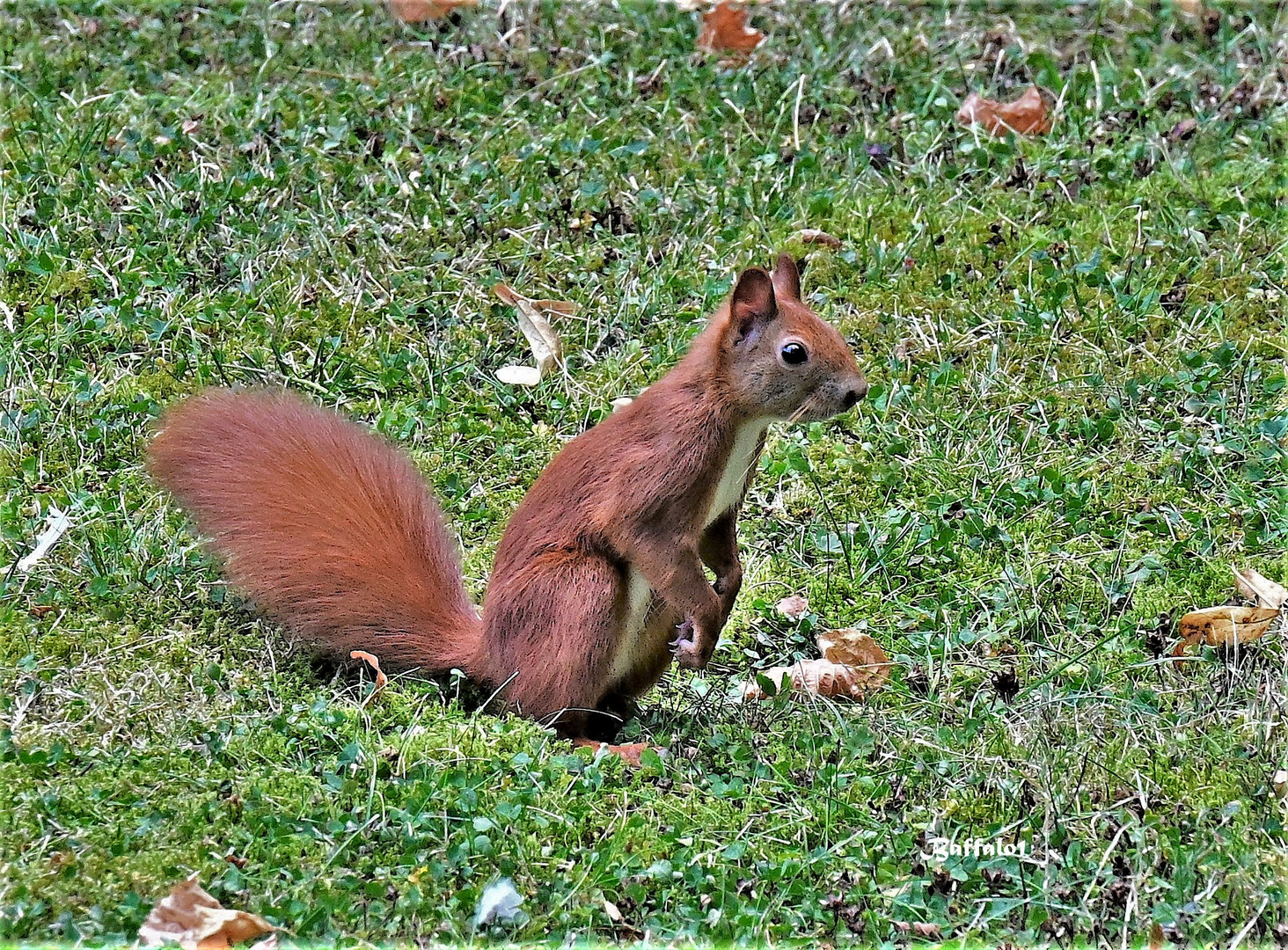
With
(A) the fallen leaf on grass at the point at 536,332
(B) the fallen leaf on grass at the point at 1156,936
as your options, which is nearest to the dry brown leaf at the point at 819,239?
(A) the fallen leaf on grass at the point at 536,332

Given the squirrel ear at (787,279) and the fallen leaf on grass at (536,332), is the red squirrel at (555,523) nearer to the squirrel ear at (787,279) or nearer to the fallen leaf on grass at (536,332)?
the squirrel ear at (787,279)

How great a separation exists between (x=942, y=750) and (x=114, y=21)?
4.57m

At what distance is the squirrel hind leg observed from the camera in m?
3.36

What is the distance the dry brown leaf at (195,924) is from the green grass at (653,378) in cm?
5

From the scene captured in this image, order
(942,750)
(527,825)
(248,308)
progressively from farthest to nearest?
(248,308), (942,750), (527,825)

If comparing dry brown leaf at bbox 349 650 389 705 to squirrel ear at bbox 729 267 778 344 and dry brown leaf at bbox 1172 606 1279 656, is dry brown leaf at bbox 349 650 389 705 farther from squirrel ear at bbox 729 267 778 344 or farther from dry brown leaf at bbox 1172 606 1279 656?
dry brown leaf at bbox 1172 606 1279 656

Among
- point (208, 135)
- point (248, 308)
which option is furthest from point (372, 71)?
point (248, 308)

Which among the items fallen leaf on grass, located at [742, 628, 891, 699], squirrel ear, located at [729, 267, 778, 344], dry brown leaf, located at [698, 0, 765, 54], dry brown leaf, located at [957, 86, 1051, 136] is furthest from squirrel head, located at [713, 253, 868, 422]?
dry brown leaf, located at [698, 0, 765, 54]

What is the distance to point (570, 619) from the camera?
336 cm

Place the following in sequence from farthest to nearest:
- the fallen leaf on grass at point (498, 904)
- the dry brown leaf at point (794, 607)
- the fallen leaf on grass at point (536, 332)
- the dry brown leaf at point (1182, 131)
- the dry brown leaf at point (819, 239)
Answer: the dry brown leaf at point (1182, 131) < the dry brown leaf at point (819, 239) < the fallen leaf on grass at point (536, 332) < the dry brown leaf at point (794, 607) < the fallen leaf on grass at point (498, 904)

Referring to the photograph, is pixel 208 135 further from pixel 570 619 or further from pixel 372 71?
pixel 570 619

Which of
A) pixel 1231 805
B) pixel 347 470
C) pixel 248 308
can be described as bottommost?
pixel 1231 805

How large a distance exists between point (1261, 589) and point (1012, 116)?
2.55 m

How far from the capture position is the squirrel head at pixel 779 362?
3.36m
